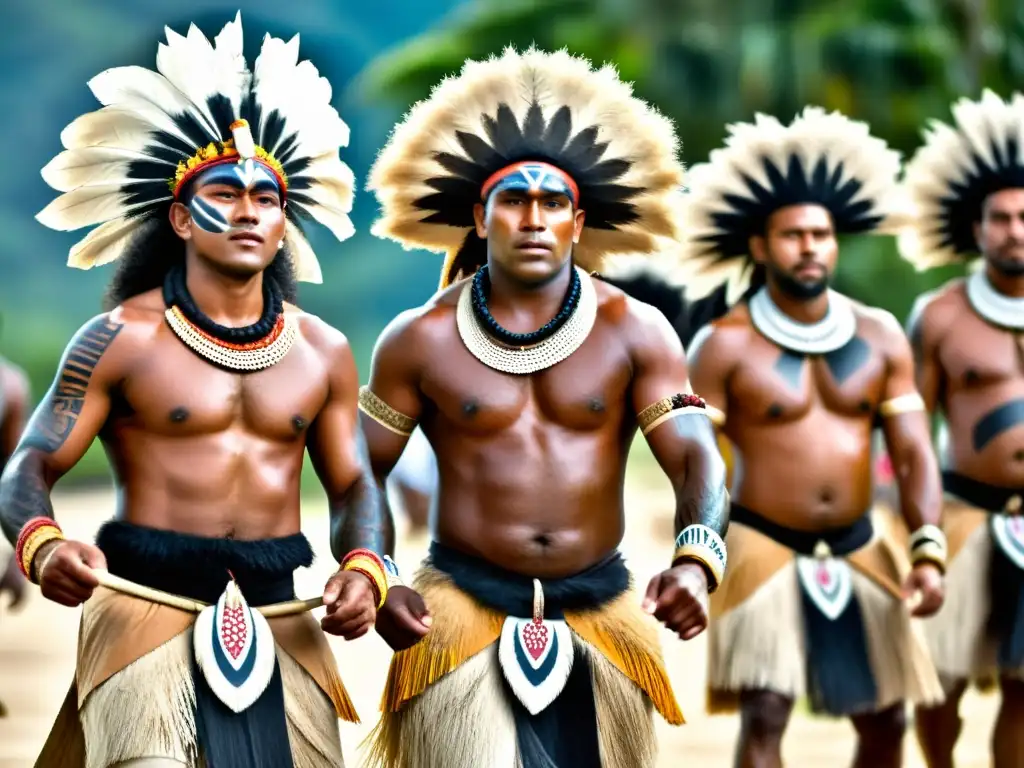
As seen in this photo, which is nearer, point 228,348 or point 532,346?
point 228,348

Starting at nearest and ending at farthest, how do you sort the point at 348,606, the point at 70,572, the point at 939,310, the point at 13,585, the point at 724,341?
the point at 70,572
the point at 348,606
the point at 724,341
the point at 939,310
the point at 13,585

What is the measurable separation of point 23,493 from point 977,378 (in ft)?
12.4

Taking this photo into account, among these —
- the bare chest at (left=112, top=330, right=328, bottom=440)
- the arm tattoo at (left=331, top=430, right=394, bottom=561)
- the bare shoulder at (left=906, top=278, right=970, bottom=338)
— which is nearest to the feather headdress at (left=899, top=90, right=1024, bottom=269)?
the bare shoulder at (left=906, top=278, right=970, bottom=338)

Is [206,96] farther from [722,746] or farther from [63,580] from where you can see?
[722,746]

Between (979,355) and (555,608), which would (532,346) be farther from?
(979,355)

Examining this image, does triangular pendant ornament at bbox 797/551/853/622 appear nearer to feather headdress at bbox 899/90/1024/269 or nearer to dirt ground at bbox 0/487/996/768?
feather headdress at bbox 899/90/1024/269

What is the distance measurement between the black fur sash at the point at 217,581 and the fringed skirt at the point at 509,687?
Answer: 47 centimetres

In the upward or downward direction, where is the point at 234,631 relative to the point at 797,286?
downward

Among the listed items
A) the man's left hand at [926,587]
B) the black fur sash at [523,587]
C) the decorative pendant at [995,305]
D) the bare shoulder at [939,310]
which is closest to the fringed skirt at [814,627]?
the man's left hand at [926,587]

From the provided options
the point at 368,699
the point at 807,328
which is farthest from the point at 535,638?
the point at 368,699

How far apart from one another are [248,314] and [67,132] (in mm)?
632

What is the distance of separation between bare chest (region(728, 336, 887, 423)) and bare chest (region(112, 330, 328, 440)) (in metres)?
2.08

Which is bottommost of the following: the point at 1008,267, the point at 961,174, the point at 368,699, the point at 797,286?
the point at 368,699

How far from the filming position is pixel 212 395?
428 cm
